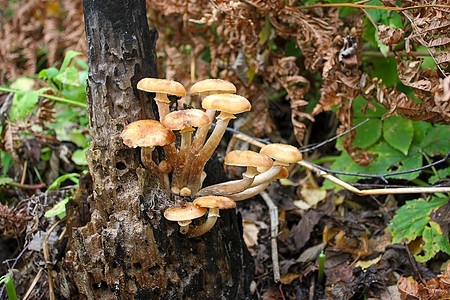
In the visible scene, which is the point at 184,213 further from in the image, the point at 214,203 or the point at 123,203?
the point at 123,203

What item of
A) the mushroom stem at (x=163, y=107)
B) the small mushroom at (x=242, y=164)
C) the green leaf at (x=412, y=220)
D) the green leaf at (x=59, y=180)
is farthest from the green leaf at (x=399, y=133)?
the green leaf at (x=59, y=180)

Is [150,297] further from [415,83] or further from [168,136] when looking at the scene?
[415,83]

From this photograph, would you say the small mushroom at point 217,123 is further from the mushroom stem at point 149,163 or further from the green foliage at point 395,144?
the green foliage at point 395,144

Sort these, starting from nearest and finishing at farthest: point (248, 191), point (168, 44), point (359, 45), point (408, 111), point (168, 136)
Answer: point (168, 136)
point (248, 191)
point (408, 111)
point (359, 45)
point (168, 44)

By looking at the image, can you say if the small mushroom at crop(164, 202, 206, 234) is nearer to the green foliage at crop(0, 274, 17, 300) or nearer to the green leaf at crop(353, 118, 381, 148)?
the green foliage at crop(0, 274, 17, 300)

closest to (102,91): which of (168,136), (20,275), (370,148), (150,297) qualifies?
(168,136)
